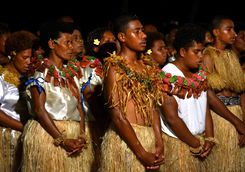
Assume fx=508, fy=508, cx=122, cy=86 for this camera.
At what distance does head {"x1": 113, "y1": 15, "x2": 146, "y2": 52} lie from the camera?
Result: 13.1 feet

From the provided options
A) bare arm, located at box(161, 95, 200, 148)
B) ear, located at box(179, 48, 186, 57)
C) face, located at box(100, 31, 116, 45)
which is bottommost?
bare arm, located at box(161, 95, 200, 148)

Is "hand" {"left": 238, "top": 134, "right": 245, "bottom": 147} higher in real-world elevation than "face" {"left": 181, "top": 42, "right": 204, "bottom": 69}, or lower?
lower

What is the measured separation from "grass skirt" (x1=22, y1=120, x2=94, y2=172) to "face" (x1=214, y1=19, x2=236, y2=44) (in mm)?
2087

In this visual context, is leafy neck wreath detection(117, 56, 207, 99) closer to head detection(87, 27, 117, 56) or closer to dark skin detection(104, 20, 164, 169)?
dark skin detection(104, 20, 164, 169)

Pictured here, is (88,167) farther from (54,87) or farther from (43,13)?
(43,13)

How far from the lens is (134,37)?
3.99m

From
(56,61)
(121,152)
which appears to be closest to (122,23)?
(56,61)

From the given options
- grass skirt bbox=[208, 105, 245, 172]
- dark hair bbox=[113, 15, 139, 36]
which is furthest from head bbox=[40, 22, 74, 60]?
grass skirt bbox=[208, 105, 245, 172]

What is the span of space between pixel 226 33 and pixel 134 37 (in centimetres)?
174

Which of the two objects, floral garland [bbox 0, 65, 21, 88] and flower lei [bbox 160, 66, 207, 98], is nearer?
flower lei [bbox 160, 66, 207, 98]

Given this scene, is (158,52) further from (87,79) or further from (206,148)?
(206,148)

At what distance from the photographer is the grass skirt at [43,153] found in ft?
13.2

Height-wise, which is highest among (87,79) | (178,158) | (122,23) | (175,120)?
(122,23)

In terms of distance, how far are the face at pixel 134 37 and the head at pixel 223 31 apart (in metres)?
1.65
